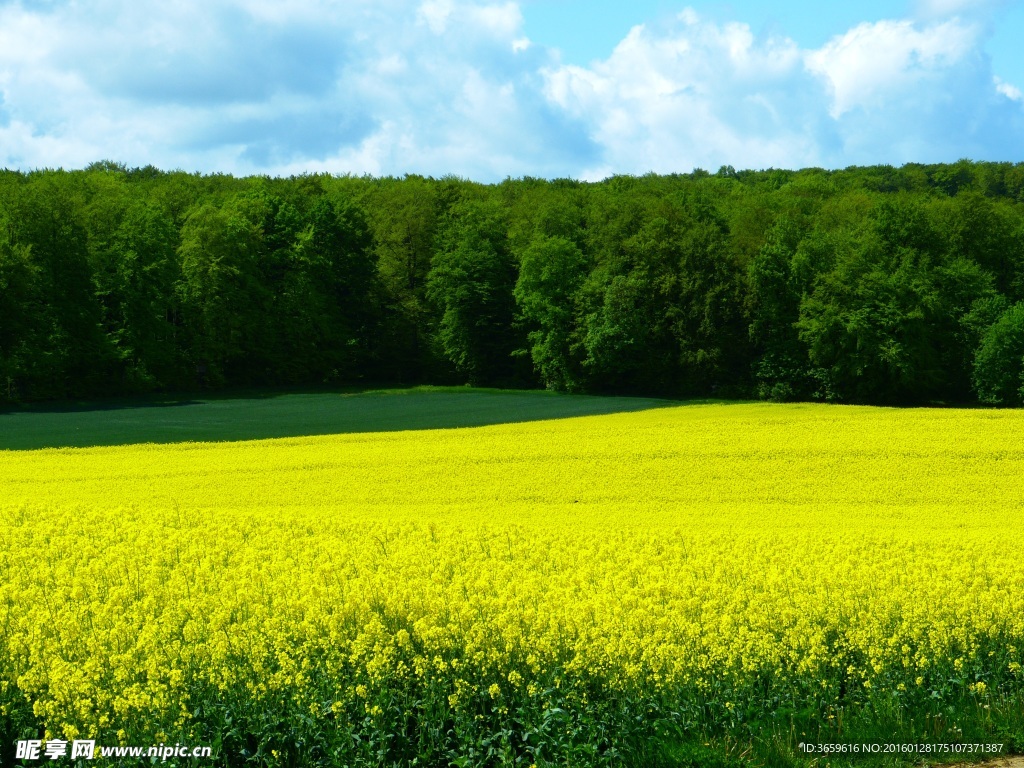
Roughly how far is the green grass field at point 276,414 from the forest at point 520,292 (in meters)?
4.75

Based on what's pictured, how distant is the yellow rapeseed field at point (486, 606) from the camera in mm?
9789

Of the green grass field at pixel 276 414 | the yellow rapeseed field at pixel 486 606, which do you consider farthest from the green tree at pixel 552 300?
the yellow rapeseed field at pixel 486 606

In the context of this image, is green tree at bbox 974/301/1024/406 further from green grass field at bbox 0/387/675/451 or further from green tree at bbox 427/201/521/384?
green tree at bbox 427/201/521/384

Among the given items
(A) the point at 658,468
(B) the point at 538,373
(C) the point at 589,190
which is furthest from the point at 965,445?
(C) the point at 589,190

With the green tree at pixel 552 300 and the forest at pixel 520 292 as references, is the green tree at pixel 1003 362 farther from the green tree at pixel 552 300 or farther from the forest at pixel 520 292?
the green tree at pixel 552 300

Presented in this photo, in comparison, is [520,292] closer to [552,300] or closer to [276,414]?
[552,300]

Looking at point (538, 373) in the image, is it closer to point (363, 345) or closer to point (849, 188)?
point (363, 345)

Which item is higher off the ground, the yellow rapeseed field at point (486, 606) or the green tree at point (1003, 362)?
the green tree at point (1003, 362)

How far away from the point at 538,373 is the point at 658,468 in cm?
4189

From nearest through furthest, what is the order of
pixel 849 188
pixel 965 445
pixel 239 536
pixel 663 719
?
1. pixel 663 719
2. pixel 239 536
3. pixel 965 445
4. pixel 849 188

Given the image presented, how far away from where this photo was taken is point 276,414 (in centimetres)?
4819

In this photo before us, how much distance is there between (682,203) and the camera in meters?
72.2

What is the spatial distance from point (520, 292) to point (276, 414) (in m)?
23.8

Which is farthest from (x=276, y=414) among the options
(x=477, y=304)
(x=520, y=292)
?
(x=477, y=304)
